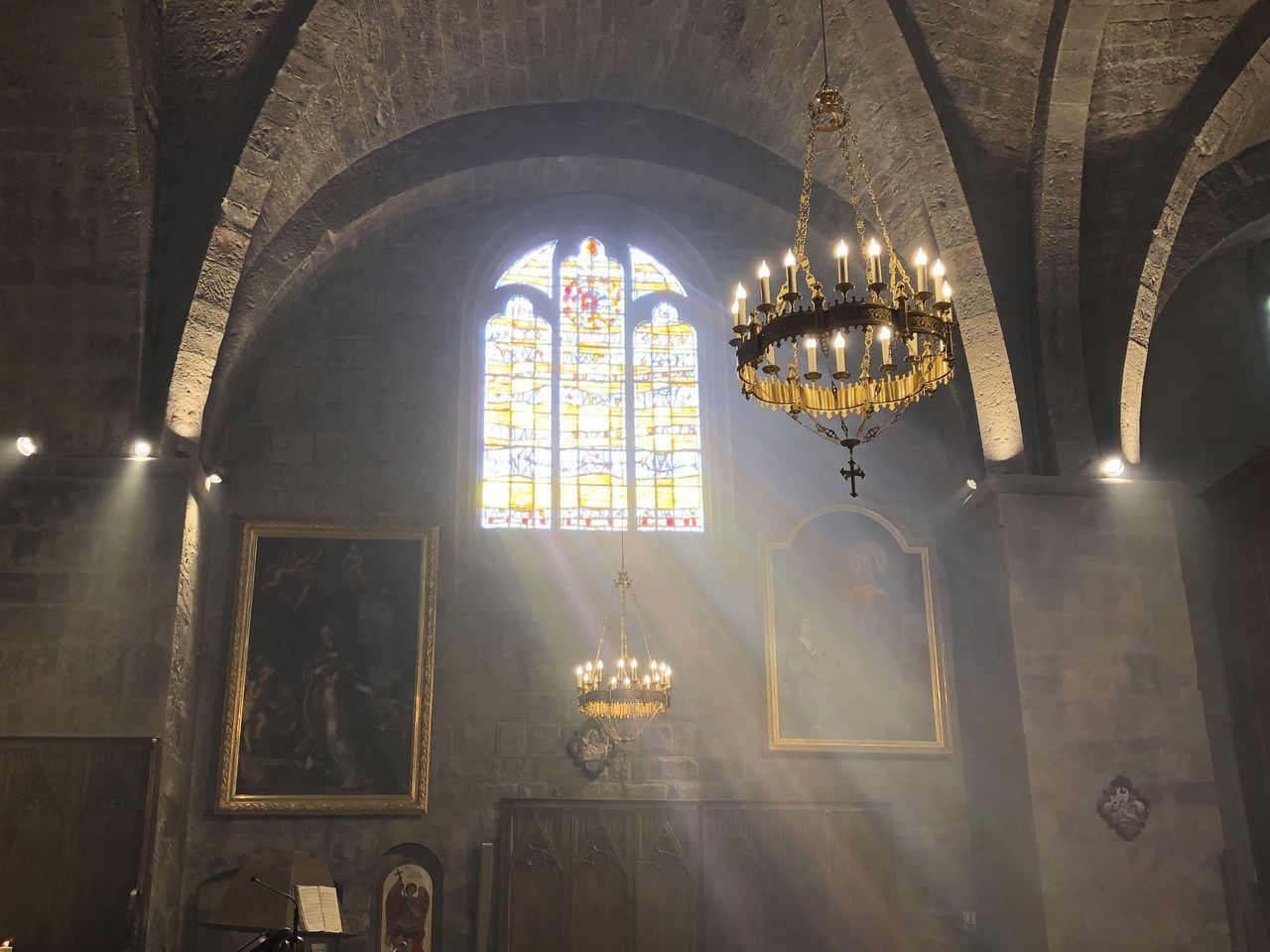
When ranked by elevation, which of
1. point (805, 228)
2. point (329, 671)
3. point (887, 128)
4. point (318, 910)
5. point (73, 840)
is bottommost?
point (318, 910)

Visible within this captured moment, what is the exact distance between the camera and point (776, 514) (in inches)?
475

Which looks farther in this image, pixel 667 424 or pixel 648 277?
pixel 648 277

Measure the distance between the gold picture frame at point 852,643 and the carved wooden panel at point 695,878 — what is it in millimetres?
760

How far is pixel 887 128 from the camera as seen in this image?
10.7 metres

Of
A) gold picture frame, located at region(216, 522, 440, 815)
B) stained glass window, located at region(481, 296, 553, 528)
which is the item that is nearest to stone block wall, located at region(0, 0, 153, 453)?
gold picture frame, located at region(216, 522, 440, 815)

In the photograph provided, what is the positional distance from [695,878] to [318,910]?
499 cm

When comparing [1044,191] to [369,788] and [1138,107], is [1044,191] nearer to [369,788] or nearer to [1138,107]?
[1138,107]

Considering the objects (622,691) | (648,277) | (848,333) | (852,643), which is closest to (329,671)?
(622,691)

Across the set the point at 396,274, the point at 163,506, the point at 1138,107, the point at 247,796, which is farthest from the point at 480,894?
the point at 1138,107

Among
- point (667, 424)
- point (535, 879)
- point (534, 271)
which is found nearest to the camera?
point (535, 879)

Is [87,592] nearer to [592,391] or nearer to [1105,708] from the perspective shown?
[592,391]

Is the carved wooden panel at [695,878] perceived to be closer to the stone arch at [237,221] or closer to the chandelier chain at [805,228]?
the stone arch at [237,221]

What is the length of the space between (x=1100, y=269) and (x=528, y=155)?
549 cm

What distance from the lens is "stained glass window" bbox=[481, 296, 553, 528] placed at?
1208cm
